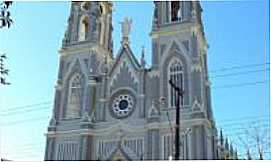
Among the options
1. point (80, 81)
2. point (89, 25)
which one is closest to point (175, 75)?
point (80, 81)

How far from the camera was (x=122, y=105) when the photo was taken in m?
28.2

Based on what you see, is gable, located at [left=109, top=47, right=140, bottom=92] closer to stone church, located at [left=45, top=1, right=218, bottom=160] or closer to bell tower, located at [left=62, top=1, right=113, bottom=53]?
stone church, located at [left=45, top=1, right=218, bottom=160]

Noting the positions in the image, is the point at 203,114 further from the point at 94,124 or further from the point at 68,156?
the point at 68,156

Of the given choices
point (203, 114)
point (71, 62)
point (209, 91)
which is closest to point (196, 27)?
point (209, 91)

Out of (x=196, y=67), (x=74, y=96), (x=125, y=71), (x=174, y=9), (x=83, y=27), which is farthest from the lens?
(x=83, y=27)

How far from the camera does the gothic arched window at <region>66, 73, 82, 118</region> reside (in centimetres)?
2925

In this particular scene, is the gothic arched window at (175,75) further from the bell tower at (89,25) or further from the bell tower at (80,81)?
the bell tower at (89,25)

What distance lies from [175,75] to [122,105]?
14.6 feet

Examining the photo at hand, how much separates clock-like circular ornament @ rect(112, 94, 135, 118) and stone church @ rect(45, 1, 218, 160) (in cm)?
7

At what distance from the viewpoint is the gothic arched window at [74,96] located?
2925 cm

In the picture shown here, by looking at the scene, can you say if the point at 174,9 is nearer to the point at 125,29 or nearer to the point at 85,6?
the point at 125,29

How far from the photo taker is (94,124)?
27906 millimetres

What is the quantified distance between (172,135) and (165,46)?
22.8ft

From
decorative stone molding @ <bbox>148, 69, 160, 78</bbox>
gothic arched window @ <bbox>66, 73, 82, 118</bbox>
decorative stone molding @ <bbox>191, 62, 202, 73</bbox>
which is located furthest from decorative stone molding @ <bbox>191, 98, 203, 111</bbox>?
gothic arched window @ <bbox>66, 73, 82, 118</bbox>
